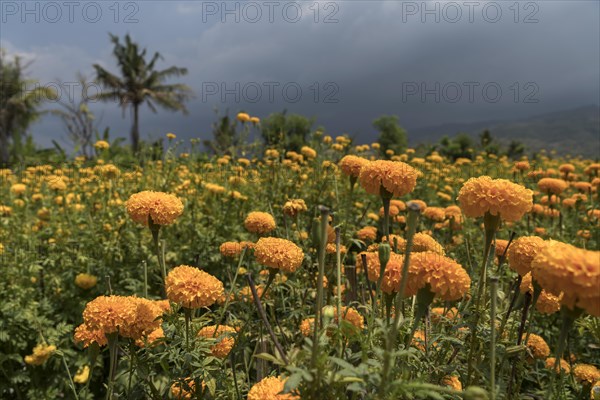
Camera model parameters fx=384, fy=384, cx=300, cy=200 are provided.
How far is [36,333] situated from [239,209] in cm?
177

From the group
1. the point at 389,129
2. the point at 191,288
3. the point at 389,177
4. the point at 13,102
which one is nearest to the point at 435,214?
the point at 389,177

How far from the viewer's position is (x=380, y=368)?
30.0 inches

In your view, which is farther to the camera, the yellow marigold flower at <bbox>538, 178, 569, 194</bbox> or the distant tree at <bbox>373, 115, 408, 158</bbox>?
the distant tree at <bbox>373, 115, 408, 158</bbox>

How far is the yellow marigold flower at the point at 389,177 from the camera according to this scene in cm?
144

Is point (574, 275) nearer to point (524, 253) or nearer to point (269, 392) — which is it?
point (524, 253)

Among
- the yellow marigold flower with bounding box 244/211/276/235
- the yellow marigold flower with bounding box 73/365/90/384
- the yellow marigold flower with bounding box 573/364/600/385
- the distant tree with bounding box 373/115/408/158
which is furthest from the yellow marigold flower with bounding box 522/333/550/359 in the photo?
the distant tree with bounding box 373/115/408/158

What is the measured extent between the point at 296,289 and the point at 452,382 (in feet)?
2.91

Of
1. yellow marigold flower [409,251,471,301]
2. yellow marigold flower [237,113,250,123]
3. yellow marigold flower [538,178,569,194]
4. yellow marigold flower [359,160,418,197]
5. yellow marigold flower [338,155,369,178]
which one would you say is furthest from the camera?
yellow marigold flower [237,113,250,123]

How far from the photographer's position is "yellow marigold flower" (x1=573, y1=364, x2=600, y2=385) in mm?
1591

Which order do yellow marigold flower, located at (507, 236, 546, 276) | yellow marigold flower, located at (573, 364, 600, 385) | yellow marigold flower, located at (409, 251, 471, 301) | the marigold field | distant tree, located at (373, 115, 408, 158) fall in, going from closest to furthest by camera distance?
the marigold field < yellow marigold flower, located at (409, 251, 471, 301) < yellow marigold flower, located at (507, 236, 546, 276) < yellow marigold flower, located at (573, 364, 600, 385) < distant tree, located at (373, 115, 408, 158)

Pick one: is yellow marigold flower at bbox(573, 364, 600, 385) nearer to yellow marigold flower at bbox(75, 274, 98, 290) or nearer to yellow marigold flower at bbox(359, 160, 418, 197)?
yellow marigold flower at bbox(359, 160, 418, 197)

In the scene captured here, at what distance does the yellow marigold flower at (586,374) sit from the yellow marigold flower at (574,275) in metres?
1.23

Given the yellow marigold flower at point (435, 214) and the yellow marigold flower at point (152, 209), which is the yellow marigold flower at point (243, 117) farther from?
the yellow marigold flower at point (152, 209)

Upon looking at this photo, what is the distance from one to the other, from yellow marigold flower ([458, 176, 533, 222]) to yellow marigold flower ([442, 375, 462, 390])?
1.68ft
